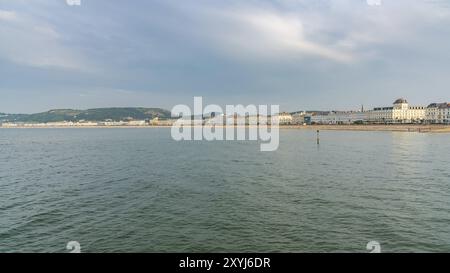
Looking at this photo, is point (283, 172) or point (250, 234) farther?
point (283, 172)

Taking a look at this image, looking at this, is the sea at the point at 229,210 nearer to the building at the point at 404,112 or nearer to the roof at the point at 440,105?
the roof at the point at 440,105

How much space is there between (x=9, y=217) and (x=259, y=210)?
1201 cm

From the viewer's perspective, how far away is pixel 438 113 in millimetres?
158375

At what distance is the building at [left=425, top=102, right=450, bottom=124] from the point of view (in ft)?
503

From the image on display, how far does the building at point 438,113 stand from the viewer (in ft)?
503

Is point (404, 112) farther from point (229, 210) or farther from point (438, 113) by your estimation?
point (229, 210)

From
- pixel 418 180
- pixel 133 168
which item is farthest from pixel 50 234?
pixel 418 180

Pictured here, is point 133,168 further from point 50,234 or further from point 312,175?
point 50,234

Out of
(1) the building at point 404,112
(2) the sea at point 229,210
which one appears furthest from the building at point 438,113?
(2) the sea at point 229,210

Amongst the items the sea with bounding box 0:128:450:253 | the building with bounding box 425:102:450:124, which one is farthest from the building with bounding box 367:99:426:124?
the sea with bounding box 0:128:450:253

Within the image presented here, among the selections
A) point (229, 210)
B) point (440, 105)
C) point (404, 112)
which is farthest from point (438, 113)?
point (229, 210)
